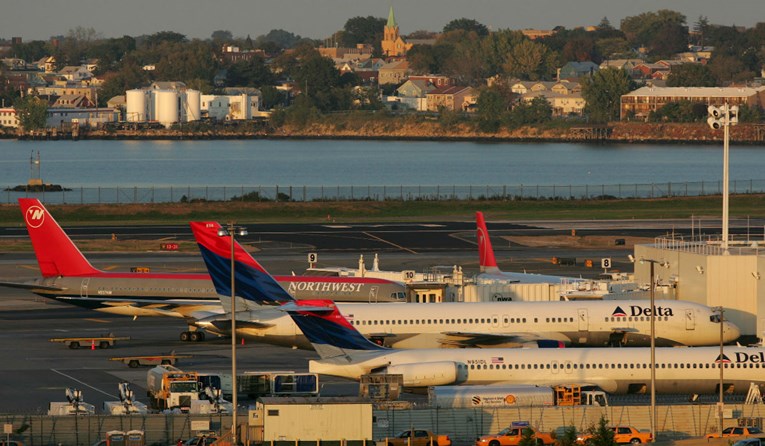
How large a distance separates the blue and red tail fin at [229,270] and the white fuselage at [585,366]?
714 cm

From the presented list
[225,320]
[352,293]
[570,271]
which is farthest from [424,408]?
[570,271]

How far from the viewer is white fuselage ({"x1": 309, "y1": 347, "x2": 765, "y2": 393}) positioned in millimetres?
59156

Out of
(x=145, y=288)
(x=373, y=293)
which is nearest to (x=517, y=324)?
(x=373, y=293)

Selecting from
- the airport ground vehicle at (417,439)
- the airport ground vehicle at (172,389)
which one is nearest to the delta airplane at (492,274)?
the airport ground vehicle at (172,389)

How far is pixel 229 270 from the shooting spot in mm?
65875

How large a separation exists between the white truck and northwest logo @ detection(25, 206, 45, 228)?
3205cm

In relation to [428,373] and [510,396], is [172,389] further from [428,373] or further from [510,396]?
[510,396]

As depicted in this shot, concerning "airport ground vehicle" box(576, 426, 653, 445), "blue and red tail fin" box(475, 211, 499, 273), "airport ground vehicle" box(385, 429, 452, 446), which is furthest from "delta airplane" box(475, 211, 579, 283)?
"airport ground vehicle" box(385, 429, 452, 446)

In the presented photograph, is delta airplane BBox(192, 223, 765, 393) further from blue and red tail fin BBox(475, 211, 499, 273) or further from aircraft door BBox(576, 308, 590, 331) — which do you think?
blue and red tail fin BBox(475, 211, 499, 273)

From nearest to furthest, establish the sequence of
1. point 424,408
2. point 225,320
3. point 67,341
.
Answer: point 424,408 → point 225,320 → point 67,341

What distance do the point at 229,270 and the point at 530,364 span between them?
14.6 metres

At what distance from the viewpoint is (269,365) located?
7025cm

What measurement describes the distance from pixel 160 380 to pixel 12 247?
60975 millimetres

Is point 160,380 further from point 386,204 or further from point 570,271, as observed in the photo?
point 386,204
